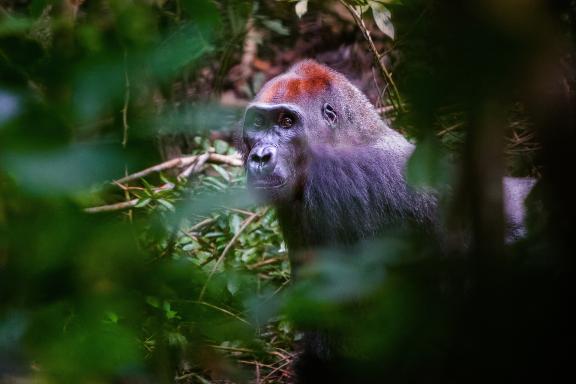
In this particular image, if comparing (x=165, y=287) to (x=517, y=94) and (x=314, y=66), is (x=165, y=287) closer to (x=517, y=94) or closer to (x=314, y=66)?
(x=517, y=94)

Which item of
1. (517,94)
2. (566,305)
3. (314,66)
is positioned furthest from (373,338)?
(314,66)

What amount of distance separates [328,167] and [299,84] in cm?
77

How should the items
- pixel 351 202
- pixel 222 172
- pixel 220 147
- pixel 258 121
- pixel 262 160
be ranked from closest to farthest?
pixel 351 202 < pixel 262 160 < pixel 258 121 < pixel 222 172 < pixel 220 147

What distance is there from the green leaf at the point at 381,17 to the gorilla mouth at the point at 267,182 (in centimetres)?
133

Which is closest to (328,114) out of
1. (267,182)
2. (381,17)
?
(267,182)

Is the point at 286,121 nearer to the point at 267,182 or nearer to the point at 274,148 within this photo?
the point at 274,148

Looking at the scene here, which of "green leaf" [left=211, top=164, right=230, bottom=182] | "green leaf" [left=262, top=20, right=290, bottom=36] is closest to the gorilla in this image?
"green leaf" [left=211, top=164, right=230, bottom=182]

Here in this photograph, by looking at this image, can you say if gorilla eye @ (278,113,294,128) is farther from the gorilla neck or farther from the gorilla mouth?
the gorilla mouth

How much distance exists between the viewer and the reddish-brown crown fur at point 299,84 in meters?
5.00

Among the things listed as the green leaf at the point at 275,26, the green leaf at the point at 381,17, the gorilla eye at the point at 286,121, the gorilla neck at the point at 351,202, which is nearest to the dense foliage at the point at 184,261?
the gorilla neck at the point at 351,202

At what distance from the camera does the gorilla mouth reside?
4.60 meters

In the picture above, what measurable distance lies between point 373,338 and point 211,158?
5240mm

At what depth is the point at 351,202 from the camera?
4.54 m

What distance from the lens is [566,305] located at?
1202 mm
